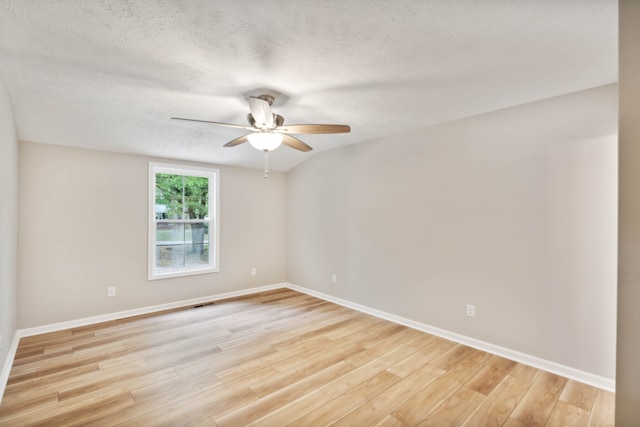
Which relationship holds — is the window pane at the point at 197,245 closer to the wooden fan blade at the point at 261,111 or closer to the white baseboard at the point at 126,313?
the white baseboard at the point at 126,313

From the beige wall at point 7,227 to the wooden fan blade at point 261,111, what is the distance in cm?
179

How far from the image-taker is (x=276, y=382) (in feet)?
8.09

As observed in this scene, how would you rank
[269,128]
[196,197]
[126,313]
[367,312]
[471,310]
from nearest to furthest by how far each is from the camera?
[269,128], [471,310], [126,313], [367,312], [196,197]

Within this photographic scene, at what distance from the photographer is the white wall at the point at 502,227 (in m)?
2.43

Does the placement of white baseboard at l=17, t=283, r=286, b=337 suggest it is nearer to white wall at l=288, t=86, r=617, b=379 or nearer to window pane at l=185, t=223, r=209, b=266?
window pane at l=185, t=223, r=209, b=266

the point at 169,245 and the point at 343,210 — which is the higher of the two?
the point at 343,210

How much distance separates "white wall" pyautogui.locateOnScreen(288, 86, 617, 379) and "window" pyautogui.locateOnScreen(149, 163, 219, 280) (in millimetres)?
2169

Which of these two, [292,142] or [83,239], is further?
[83,239]

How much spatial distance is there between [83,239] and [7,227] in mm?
1117

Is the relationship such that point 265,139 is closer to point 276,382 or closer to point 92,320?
point 276,382

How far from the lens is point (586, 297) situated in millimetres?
2463

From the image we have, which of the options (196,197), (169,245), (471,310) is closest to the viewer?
(471,310)

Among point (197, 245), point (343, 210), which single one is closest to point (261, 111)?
point (343, 210)

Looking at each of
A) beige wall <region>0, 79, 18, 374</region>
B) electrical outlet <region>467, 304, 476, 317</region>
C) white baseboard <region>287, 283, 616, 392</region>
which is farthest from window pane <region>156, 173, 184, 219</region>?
electrical outlet <region>467, 304, 476, 317</region>
